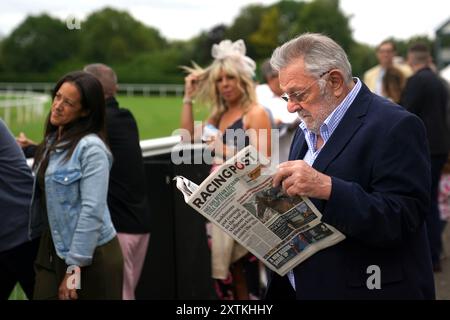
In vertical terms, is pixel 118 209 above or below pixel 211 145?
below

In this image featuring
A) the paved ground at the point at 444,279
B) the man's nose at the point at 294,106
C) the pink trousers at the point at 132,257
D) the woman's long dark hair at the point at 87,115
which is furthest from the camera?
the paved ground at the point at 444,279

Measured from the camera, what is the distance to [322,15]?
255ft

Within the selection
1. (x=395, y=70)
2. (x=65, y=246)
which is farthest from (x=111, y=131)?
(x=395, y=70)

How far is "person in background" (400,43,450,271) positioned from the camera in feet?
20.0

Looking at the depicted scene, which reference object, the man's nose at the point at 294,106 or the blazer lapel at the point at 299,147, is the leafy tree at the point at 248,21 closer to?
the blazer lapel at the point at 299,147

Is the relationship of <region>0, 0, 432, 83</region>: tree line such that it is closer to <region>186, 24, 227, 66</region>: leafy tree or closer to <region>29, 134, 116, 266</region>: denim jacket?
<region>186, 24, 227, 66</region>: leafy tree

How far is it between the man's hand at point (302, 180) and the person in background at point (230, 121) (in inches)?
82.6

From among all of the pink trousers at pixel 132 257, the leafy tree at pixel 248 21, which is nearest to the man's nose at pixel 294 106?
the pink trousers at pixel 132 257

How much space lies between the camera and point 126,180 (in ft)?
12.8

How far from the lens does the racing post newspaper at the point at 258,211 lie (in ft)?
6.81

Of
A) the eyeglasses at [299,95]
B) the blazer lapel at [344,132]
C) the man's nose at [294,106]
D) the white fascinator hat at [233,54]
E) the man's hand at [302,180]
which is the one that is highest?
the white fascinator hat at [233,54]

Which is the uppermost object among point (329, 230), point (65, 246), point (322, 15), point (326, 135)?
point (322, 15)

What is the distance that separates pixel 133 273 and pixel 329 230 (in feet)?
7.62
